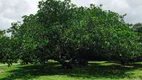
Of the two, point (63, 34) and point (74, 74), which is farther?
point (63, 34)

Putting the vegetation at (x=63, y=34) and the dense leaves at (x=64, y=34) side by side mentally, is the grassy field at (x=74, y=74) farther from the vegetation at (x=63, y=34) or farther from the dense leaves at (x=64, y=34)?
the dense leaves at (x=64, y=34)

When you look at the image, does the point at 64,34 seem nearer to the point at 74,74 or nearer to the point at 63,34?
the point at 63,34

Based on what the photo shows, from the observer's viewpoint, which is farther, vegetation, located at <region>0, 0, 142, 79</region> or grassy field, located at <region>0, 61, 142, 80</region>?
vegetation, located at <region>0, 0, 142, 79</region>

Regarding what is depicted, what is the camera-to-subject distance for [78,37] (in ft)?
115

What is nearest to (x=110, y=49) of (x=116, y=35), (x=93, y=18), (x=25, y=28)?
(x=116, y=35)

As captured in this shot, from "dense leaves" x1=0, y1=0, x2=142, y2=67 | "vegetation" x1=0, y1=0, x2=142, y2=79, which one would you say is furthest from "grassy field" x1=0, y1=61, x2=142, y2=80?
"dense leaves" x1=0, y1=0, x2=142, y2=67

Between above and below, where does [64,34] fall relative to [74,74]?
above

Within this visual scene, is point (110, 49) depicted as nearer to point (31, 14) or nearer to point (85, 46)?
point (85, 46)

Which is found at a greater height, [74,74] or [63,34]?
[63,34]

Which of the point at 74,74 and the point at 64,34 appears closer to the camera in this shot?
the point at 74,74

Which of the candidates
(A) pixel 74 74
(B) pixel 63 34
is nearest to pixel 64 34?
(B) pixel 63 34

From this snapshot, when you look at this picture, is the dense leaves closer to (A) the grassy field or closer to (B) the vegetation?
(B) the vegetation

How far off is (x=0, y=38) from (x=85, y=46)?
11408mm

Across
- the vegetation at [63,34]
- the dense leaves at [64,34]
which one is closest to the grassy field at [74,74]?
the vegetation at [63,34]
